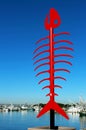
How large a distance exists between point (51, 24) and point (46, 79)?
8.10 ft

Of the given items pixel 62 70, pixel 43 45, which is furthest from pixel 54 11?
pixel 62 70

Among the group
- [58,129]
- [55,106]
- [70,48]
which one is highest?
[70,48]

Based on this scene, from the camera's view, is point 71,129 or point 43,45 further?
point 43,45

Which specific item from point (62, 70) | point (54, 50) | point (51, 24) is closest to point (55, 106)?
point (62, 70)

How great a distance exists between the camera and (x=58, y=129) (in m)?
14.0

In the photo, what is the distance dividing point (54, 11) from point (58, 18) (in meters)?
0.36

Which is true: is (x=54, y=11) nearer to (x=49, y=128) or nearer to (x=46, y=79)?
(x=46, y=79)

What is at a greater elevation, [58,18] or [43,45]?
[58,18]

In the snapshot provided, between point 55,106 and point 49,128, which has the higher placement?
point 55,106

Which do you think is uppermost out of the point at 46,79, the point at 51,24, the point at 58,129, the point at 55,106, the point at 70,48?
the point at 51,24

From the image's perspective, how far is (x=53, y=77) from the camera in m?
14.1

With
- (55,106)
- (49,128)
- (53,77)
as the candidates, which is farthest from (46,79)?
(49,128)

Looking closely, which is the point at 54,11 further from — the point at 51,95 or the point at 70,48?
the point at 51,95

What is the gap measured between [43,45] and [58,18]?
136 cm
